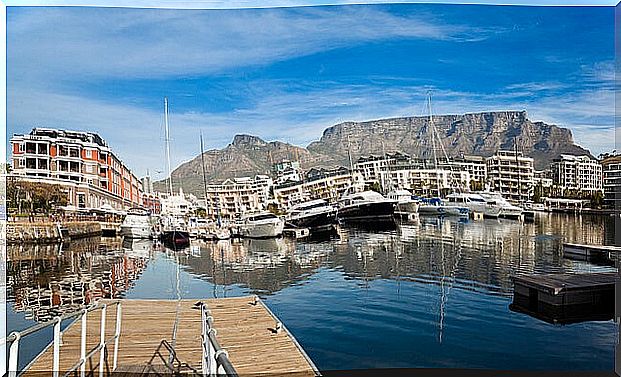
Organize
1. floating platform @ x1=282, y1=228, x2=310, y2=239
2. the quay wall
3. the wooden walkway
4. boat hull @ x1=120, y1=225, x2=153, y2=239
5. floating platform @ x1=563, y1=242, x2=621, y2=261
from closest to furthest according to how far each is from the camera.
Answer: the wooden walkway, the quay wall, floating platform @ x1=563, y1=242, x2=621, y2=261, boat hull @ x1=120, y1=225, x2=153, y2=239, floating platform @ x1=282, y1=228, x2=310, y2=239

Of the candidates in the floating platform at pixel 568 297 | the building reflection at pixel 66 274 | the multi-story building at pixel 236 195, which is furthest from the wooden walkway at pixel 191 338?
the floating platform at pixel 568 297

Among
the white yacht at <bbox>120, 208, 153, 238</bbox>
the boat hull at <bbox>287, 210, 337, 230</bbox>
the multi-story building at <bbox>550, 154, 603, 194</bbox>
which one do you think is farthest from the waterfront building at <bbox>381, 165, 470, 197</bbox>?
the white yacht at <bbox>120, 208, 153, 238</bbox>

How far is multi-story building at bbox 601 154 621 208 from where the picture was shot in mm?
6562

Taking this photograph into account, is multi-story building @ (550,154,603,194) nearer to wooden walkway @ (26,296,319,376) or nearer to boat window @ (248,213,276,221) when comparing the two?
boat window @ (248,213,276,221)

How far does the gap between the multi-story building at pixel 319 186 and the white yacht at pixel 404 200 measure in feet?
1.11

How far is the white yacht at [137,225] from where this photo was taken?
698 cm

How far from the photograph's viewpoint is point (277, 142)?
6.94 meters

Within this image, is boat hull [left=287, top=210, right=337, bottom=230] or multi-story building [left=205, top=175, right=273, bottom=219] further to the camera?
boat hull [left=287, top=210, right=337, bottom=230]

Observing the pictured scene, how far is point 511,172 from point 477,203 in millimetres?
441

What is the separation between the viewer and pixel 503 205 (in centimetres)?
718

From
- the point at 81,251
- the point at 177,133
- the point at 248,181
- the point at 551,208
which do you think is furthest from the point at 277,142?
the point at 551,208

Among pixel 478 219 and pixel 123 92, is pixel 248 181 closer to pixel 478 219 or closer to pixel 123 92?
pixel 123 92

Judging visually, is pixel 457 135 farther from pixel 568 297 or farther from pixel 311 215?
pixel 568 297

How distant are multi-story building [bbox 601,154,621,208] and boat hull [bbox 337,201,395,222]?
6.47 feet
